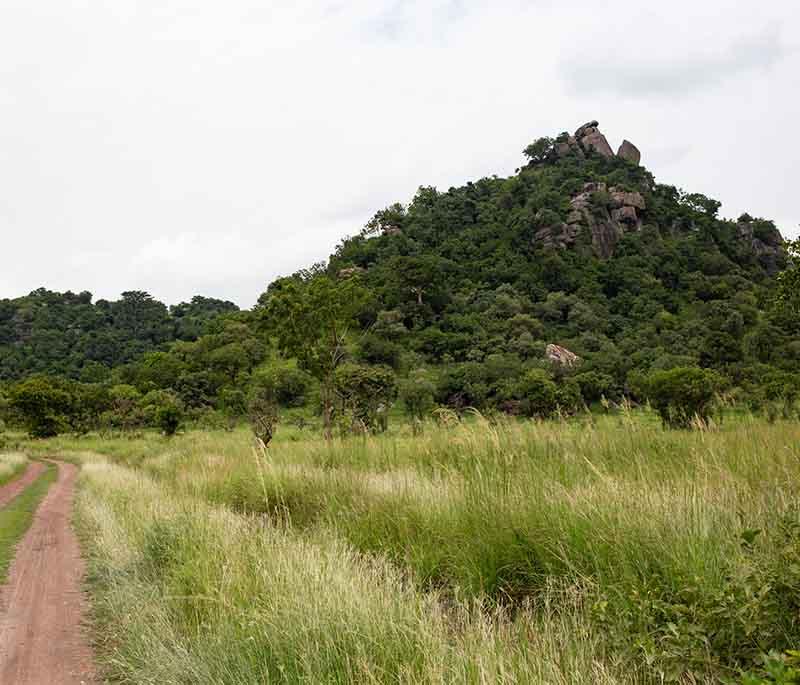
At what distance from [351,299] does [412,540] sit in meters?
20.9

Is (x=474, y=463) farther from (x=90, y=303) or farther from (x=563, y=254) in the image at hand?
(x=90, y=303)

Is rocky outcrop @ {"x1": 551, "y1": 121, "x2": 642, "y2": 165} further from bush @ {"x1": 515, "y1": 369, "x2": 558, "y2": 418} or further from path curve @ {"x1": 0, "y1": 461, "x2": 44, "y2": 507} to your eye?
path curve @ {"x1": 0, "y1": 461, "x2": 44, "y2": 507}

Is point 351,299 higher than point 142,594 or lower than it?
higher

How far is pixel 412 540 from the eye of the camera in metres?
6.18

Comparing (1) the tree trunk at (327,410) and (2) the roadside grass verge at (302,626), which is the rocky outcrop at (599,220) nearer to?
(1) the tree trunk at (327,410)

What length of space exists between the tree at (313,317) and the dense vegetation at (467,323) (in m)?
0.09

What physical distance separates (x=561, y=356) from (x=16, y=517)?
200 feet

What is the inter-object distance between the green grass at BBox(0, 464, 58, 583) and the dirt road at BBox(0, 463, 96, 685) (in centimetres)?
17

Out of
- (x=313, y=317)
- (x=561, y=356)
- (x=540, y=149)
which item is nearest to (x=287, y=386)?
(x=561, y=356)

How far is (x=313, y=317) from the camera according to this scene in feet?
86.1

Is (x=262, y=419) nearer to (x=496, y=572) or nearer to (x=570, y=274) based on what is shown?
(x=496, y=572)

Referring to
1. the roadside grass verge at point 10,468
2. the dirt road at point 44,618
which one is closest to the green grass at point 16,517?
the dirt road at point 44,618

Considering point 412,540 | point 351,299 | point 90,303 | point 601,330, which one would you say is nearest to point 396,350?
point 601,330

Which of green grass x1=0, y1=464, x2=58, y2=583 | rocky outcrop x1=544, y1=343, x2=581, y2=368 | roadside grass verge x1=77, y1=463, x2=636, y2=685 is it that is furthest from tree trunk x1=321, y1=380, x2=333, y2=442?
rocky outcrop x1=544, y1=343, x2=581, y2=368
